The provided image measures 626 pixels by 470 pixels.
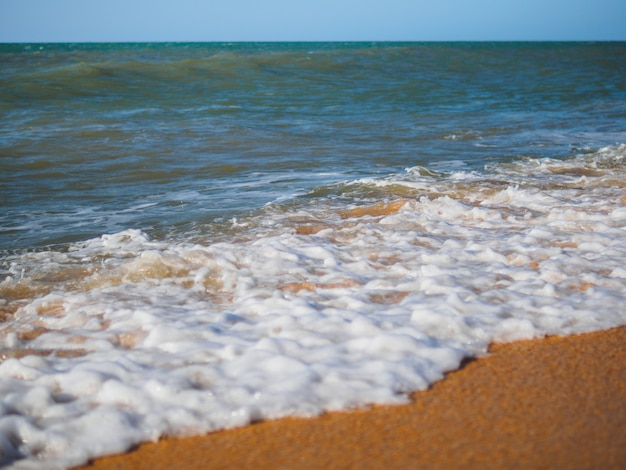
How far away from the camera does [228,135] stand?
9336mm

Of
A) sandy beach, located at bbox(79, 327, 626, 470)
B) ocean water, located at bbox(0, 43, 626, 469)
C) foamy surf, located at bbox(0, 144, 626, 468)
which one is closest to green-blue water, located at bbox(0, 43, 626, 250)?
ocean water, located at bbox(0, 43, 626, 469)

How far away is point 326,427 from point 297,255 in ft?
6.01

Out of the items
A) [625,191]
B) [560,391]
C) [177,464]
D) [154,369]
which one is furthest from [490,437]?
[625,191]

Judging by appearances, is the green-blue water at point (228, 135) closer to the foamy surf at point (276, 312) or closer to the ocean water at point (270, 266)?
the ocean water at point (270, 266)

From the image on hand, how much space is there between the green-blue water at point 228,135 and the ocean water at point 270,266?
0.06 m

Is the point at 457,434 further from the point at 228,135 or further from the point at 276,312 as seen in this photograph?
the point at 228,135

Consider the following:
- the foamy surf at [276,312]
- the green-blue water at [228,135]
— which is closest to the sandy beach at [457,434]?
the foamy surf at [276,312]

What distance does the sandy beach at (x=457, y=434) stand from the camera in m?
1.83

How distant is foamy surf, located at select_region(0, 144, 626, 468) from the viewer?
216cm

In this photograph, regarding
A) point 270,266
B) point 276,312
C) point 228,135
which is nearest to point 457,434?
point 276,312

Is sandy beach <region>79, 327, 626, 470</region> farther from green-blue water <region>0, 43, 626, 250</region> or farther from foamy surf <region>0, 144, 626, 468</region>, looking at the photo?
green-blue water <region>0, 43, 626, 250</region>

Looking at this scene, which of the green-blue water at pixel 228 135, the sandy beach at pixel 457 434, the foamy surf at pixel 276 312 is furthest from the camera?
the green-blue water at pixel 228 135

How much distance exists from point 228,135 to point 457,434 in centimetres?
791

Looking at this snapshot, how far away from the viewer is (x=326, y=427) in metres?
2.02
